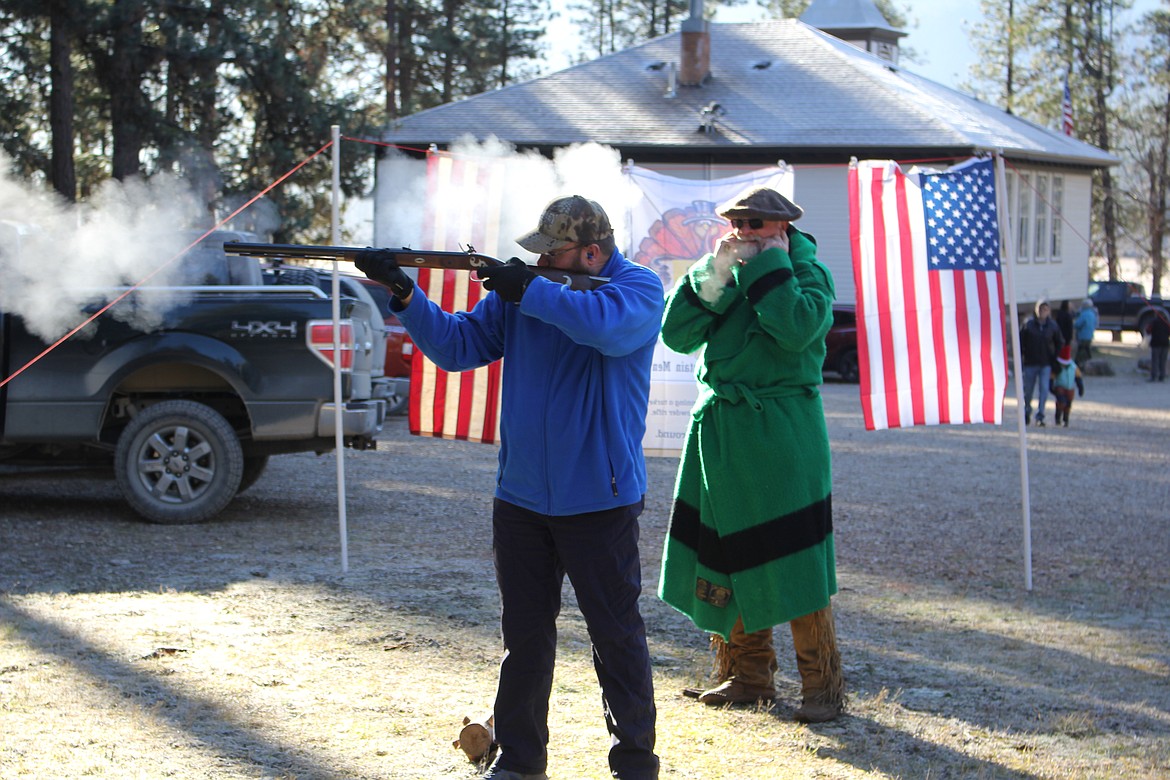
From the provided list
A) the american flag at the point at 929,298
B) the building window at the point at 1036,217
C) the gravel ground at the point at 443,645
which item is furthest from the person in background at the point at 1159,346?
the american flag at the point at 929,298

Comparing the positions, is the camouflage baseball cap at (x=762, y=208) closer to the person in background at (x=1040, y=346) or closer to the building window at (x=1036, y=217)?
the person in background at (x=1040, y=346)

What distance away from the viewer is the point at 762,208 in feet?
16.4

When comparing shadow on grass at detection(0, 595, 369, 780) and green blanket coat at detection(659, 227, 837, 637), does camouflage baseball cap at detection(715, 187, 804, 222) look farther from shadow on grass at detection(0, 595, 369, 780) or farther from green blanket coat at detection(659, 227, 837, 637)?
shadow on grass at detection(0, 595, 369, 780)

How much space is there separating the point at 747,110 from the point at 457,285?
910 inches

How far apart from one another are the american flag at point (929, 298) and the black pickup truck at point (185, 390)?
357 cm

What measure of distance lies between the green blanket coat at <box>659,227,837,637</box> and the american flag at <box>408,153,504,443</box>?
113 inches

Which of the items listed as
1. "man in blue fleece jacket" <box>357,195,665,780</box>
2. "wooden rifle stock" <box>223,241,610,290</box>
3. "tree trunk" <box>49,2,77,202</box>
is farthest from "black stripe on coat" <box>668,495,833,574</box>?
"tree trunk" <box>49,2,77,202</box>

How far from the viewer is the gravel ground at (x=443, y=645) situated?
4785mm

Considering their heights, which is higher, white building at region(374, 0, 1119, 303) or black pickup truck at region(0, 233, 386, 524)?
white building at region(374, 0, 1119, 303)

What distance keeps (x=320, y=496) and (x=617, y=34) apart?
5053 centimetres

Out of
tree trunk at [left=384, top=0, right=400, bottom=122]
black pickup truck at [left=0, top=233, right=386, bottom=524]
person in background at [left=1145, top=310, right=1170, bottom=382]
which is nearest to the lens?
black pickup truck at [left=0, top=233, right=386, bottom=524]

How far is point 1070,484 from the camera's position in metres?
12.6

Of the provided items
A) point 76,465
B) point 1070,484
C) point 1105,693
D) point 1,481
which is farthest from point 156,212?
point 1070,484

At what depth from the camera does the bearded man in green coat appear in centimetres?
501
